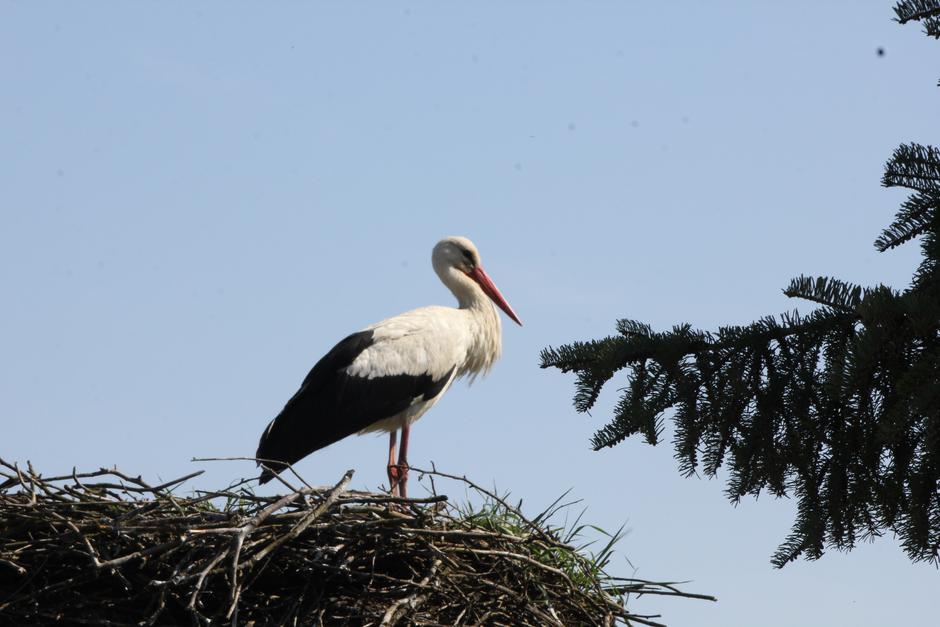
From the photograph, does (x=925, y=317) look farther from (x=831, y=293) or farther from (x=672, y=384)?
(x=672, y=384)

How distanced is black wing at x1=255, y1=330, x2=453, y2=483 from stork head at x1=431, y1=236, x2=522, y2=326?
1.00m

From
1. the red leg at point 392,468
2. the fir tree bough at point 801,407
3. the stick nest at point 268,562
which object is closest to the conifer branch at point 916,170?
the fir tree bough at point 801,407

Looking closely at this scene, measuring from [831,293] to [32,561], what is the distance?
3160mm

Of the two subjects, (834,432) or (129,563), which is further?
(834,432)

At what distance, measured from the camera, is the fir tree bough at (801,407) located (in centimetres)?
548

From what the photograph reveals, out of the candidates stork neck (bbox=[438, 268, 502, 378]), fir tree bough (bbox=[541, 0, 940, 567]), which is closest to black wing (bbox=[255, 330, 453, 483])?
stork neck (bbox=[438, 268, 502, 378])

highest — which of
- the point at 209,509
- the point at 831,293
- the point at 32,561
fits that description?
the point at 831,293

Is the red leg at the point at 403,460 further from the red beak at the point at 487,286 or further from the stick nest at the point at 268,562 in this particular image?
the stick nest at the point at 268,562

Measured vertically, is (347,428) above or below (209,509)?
above

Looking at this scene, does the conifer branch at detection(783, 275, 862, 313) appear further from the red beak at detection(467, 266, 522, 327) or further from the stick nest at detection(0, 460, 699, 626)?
the red beak at detection(467, 266, 522, 327)

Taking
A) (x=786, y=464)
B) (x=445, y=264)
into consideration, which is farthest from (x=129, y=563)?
(x=445, y=264)

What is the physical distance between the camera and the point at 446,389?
916 cm

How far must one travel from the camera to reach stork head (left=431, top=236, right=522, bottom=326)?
32.0 ft

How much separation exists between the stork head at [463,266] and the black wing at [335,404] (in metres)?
1.00
